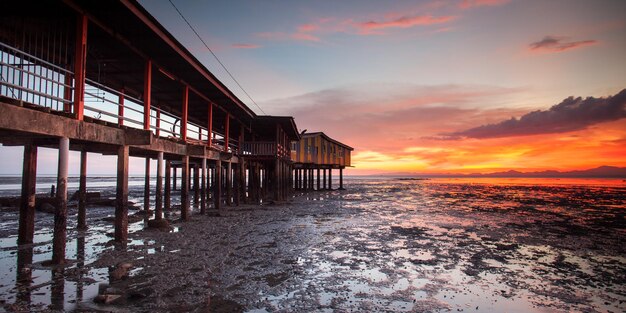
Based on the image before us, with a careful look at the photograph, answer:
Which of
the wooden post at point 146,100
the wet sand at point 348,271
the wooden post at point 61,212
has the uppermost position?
the wooden post at point 146,100

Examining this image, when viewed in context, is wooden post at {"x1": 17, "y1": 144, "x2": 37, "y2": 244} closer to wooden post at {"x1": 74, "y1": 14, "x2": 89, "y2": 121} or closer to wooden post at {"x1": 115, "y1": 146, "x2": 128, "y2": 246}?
wooden post at {"x1": 115, "y1": 146, "x2": 128, "y2": 246}

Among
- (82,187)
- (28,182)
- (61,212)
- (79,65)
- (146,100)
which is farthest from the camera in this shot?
(82,187)

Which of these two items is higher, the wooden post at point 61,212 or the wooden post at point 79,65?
the wooden post at point 79,65

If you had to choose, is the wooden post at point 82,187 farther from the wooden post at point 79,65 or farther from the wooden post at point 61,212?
the wooden post at point 79,65

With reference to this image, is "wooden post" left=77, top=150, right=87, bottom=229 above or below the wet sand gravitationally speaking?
above

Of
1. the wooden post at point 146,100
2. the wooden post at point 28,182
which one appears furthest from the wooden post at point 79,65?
the wooden post at point 28,182

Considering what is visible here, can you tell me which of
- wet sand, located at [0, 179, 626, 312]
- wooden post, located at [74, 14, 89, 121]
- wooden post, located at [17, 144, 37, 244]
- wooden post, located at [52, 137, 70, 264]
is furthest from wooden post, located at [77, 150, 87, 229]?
wooden post, located at [74, 14, 89, 121]

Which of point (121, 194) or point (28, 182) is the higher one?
point (28, 182)

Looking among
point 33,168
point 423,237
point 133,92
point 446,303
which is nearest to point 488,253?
point 423,237

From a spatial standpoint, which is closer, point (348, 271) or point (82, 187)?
point (348, 271)

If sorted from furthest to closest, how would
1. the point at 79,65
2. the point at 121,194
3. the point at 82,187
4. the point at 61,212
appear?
1. the point at 82,187
2. the point at 121,194
3. the point at 79,65
4. the point at 61,212

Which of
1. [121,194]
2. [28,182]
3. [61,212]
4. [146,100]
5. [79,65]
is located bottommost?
[61,212]

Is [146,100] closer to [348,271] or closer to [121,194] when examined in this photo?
[121,194]

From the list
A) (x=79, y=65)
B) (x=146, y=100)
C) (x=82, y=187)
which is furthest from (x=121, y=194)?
(x=82, y=187)
